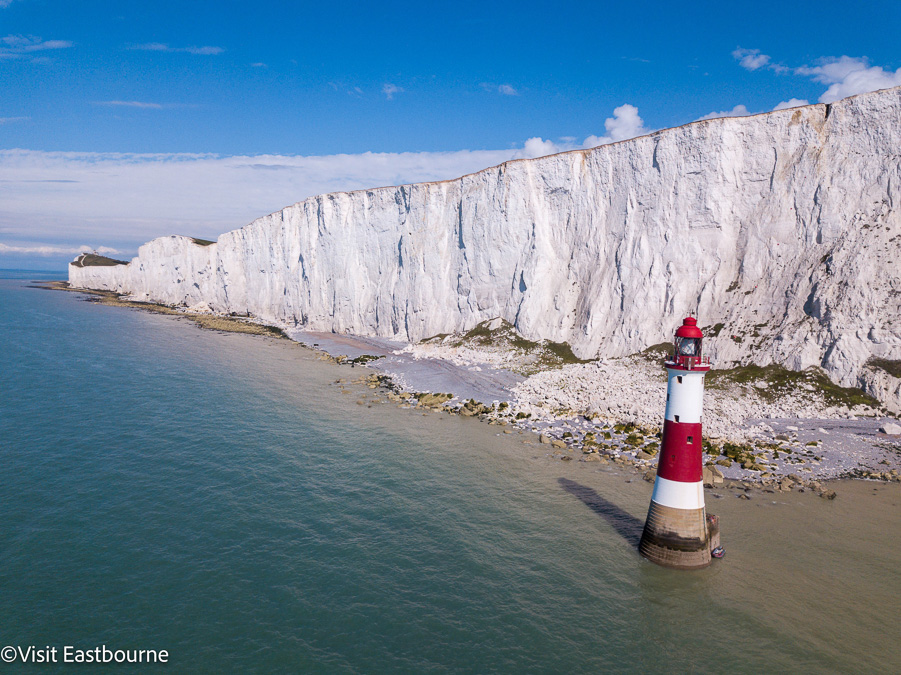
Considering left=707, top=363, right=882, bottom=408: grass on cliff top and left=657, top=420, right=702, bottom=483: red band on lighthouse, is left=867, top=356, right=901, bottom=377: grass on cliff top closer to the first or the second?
left=707, top=363, right=882, bottom=408: grass on cliff top

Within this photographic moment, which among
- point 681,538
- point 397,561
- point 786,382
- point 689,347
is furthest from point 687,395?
point 786,382

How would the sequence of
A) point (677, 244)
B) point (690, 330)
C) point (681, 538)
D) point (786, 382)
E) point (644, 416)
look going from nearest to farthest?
point (690, 330), point (681, 538), point (644, 416), point (786, 382), point (677, 244)

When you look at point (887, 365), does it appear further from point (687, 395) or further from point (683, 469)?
point (683, 469)

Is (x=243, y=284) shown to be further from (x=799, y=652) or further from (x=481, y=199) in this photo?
(x=799, y=652)

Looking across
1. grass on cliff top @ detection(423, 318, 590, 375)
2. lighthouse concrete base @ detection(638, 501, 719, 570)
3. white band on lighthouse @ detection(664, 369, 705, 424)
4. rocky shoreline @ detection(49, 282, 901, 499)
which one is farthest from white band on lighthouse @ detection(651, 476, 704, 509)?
grass on cliff top @ detection(423, 318, 590, 375)

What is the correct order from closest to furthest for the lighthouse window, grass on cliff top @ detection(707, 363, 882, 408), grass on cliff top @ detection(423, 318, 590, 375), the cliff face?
the lighthouse window, grass on cliff top @ detection(707, 363, 882, 408), the cliff face, grass on cliff top @ detection(423, 318, 590, 375)

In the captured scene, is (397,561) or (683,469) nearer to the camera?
(683,469)

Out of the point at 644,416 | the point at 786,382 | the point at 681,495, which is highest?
the point at 786,382
